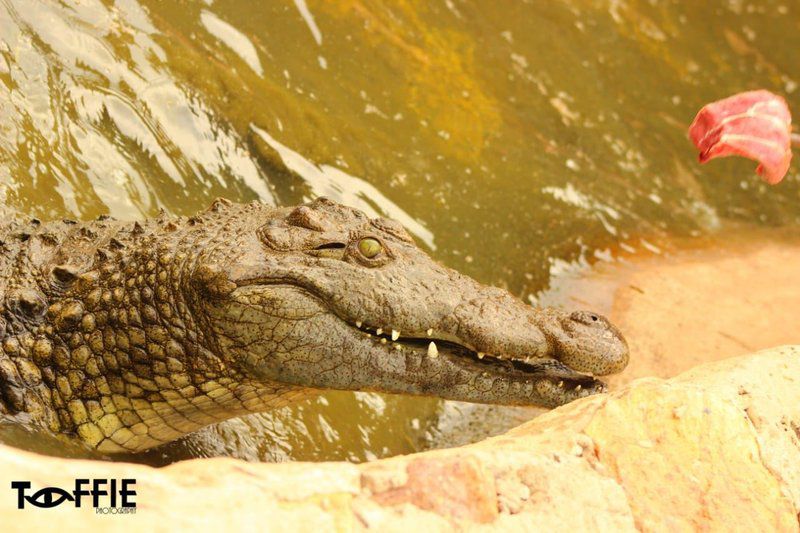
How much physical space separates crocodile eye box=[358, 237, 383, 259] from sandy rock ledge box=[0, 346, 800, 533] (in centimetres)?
79

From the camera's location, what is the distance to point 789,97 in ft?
28.9

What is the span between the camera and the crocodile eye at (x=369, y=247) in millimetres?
3180

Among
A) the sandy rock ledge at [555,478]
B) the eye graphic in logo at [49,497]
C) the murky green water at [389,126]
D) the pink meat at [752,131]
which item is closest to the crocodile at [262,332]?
the sandy rock ledge at [555,478]

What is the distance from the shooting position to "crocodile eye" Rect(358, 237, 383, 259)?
318 centimetres

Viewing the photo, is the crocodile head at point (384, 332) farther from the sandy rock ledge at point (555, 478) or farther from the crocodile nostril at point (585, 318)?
the sandy rock ledge at point (555, 478)

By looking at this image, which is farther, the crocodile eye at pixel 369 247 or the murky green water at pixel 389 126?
the murky green water at pixel 389 126

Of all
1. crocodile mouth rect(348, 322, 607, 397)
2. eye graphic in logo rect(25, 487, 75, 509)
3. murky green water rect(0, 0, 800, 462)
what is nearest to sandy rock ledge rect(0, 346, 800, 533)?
eye graphic in logo rect(25, 487, 75, 509)

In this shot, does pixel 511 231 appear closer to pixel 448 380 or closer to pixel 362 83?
pixel 362 83

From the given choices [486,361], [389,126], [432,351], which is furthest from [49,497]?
[389,126]

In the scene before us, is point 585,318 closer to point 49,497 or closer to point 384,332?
point 384,332

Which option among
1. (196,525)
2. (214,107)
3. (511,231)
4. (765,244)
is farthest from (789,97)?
(196,525)

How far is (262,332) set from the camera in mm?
3117

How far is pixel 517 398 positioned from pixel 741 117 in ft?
4.09

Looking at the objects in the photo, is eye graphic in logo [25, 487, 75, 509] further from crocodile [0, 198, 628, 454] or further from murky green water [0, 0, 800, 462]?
murky green water [0, 0, 800, 462]
